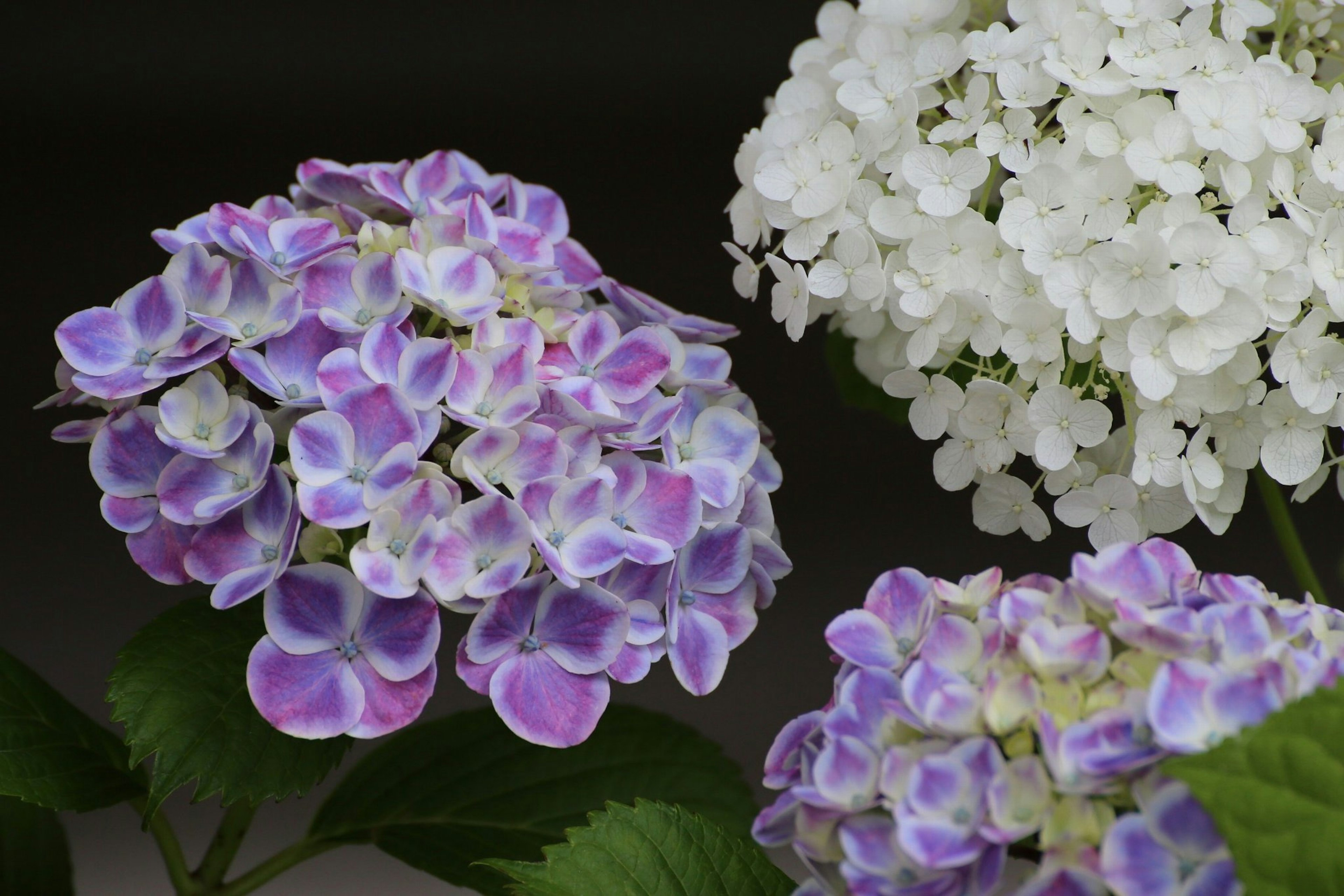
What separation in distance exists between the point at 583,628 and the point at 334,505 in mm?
132

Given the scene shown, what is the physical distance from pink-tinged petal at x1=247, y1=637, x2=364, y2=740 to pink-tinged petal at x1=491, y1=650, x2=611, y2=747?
0.22ft

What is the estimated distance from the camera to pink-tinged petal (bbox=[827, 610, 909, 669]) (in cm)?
56

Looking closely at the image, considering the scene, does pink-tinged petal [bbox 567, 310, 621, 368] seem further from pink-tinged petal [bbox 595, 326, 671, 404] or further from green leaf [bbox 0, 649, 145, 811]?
green leaf [bbox 0, 649, 145, 811]

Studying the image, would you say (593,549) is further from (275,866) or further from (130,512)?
(275,866)

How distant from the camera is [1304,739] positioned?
45 cm

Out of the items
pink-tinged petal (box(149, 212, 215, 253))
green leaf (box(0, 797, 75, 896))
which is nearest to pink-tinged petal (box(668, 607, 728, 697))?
pink-tinged petal (box(149, 212, 215, 253))

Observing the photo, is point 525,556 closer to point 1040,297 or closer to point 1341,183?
point 1040,297

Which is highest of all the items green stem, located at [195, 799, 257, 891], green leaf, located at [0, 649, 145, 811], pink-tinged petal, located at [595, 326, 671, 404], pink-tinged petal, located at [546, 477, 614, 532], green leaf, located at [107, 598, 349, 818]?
pink-tinged petal, located at [595, 326, 671, 404]

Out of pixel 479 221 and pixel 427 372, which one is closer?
pixel 427 372

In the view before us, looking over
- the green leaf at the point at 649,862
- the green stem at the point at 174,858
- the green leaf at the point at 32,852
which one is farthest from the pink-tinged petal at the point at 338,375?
the green leaf at the point at 32,852

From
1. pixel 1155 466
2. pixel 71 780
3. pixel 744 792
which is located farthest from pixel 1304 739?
pixel 71 780

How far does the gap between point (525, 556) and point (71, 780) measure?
36 cm

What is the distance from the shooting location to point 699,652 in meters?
0.71

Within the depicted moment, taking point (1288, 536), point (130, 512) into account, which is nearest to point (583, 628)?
point (130, 512)
